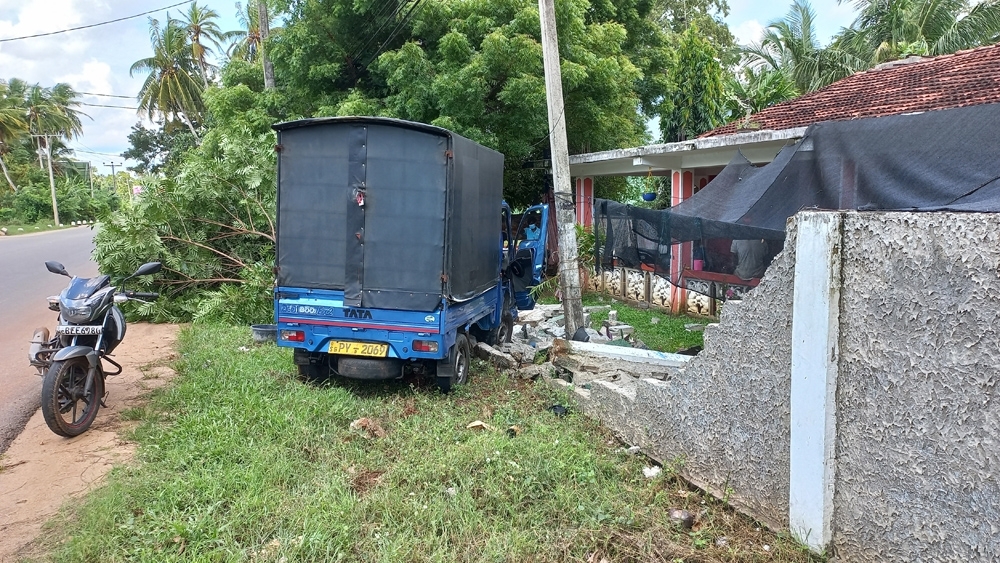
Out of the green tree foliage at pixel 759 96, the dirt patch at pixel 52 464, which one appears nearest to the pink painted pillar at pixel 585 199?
the green tree foliage at pixel 759 96

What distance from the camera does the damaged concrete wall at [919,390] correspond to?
2479mm

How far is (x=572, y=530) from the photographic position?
345 cm

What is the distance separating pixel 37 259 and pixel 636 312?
54.5ft

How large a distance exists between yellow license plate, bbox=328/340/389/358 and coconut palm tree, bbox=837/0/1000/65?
47.5 ft

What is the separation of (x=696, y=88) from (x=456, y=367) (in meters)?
11.1

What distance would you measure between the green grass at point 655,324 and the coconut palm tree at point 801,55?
1160cm

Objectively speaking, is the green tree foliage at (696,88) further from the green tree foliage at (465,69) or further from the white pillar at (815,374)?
the white pillar at (815,374)

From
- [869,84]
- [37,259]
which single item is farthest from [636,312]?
[37,259]

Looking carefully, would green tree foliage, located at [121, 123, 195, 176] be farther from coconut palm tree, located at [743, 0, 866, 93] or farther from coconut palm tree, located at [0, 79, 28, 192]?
coconut palm tree, located at [743, 0, 866, 93]

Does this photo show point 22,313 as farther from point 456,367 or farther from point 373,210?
point 456,367

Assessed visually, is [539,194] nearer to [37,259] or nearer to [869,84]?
[869,84]

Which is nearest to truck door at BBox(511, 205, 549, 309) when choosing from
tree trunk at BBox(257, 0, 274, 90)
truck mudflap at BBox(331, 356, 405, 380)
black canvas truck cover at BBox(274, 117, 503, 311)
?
black canvas truck cover at BBox(274, 117, 503, 311)

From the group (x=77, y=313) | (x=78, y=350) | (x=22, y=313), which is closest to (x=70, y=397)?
(x=78, y=350)

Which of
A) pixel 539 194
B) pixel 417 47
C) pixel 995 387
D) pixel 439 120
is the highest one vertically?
pixel 417 47
